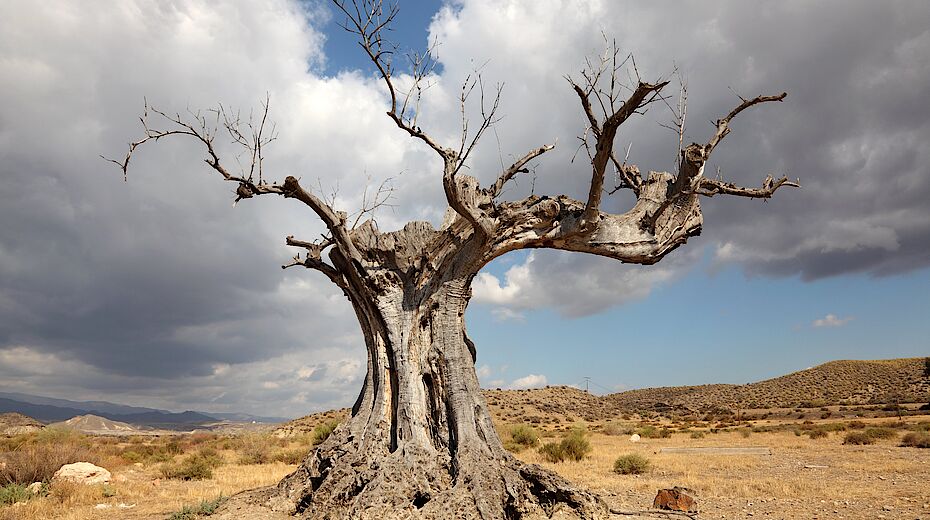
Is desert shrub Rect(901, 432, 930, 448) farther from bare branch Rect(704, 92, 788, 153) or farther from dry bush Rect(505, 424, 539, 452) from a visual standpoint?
bare branch Rect(704, 92, 788, 153)

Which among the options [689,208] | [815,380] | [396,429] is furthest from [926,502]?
[815,380]

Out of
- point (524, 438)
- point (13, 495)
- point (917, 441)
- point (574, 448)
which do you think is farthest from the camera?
point (524, 438)

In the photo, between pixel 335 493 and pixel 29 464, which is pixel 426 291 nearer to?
pixel 335 493

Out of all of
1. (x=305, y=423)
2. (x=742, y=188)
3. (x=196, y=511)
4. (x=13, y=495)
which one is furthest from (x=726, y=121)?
(x=305, y=423)

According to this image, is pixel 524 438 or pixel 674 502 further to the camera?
pixel 524 438

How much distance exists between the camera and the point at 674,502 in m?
8.98

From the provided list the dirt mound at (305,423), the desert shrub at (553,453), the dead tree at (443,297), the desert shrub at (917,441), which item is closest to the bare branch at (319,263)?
the dead tree at (443,297)

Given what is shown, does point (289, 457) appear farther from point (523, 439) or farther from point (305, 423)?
point (305, 423)

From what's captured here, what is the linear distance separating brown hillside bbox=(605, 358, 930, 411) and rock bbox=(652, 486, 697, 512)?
51.3m

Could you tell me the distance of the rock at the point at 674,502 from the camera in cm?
889

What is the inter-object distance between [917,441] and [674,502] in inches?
611

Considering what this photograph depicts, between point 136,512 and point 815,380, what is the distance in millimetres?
80162

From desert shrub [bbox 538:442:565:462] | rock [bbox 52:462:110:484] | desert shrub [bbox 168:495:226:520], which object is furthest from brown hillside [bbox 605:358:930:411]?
desert shrub [bbox 168:495:226:520]

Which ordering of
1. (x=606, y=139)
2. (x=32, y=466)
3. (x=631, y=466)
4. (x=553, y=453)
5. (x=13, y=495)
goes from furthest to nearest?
(x=553, y=453)
(x=631, y=466)
(x=32, y=466)
(x=13, y=495)
(x=606, y=139)
